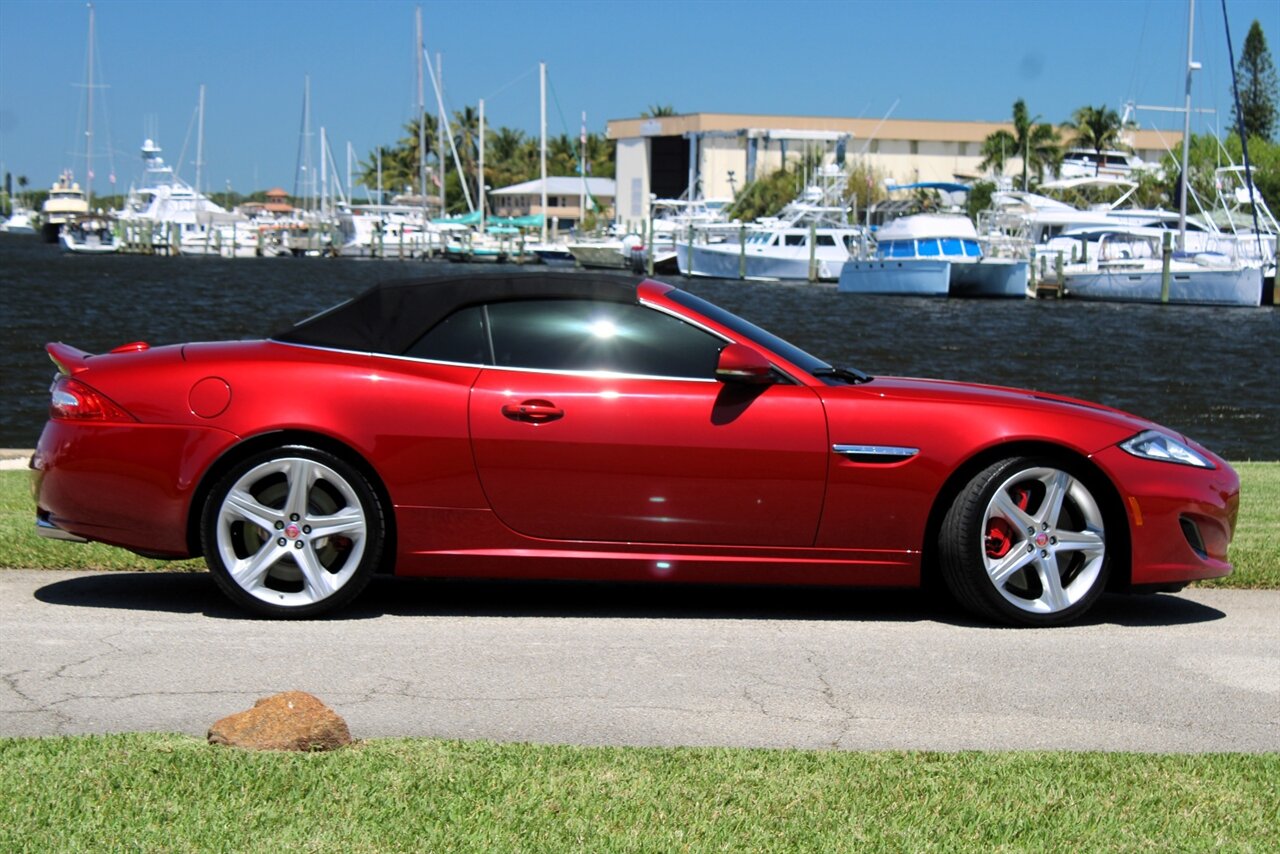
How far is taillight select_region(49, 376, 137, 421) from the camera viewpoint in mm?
6176

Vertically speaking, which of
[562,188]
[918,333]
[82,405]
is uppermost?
[562,188]

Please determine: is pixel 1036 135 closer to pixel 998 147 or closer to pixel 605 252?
pixel 998 147

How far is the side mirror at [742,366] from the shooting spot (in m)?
6.13

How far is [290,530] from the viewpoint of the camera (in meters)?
6.11

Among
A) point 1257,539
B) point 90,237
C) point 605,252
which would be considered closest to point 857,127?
point 605,252

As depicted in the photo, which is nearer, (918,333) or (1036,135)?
(918,333)

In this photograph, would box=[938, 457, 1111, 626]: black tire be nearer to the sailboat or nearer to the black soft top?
the black soft top

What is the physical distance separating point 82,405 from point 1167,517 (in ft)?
14.1

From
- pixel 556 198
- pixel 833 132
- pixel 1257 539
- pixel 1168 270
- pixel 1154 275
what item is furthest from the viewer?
pixel 556 198

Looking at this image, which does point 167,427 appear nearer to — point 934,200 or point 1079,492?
point 1079,492

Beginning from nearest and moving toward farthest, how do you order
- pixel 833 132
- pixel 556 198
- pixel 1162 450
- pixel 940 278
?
pixel 1162 450 → pixel 940 278 → pixel 833 132 → pixel 556 198

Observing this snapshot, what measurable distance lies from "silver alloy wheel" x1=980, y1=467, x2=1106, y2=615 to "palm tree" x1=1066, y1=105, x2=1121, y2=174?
315 feet

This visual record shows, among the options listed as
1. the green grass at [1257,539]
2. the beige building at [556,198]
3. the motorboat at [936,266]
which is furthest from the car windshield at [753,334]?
the beige building at [556,198]

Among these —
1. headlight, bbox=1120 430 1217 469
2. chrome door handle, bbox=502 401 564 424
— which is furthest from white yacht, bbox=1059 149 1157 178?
chrome door handle, bbox=502 401 564 424
